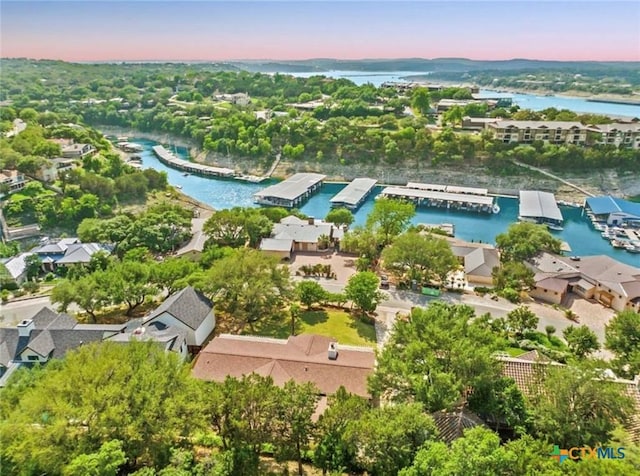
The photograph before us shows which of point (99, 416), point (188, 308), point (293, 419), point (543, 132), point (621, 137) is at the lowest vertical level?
point (188, 308)

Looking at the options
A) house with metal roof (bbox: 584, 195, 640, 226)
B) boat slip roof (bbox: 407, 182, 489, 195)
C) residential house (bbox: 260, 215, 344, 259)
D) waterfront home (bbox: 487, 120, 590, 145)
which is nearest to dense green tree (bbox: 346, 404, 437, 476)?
residential house (bbox: 260, 215, 344, 259)

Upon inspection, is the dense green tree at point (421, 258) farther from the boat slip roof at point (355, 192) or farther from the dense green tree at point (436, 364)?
the boat slip roof at point (355, 192)

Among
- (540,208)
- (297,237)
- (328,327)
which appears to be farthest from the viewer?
(540,208)

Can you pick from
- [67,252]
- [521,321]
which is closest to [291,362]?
[521,321]

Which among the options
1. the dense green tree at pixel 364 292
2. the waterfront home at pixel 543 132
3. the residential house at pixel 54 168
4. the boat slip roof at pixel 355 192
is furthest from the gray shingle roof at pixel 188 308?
the waterfront home at pixel 543 132

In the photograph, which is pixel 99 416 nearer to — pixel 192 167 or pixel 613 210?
pixel 613 210

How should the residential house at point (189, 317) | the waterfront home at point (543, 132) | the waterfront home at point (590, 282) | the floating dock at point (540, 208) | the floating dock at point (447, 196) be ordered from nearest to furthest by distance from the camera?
the residential house at point (189, 317) → the waterfront home at point (590, 282) → the floating dock at point (540, 208) → the floating dock at point (447, 196) → the waterfront home at point (543, 132)

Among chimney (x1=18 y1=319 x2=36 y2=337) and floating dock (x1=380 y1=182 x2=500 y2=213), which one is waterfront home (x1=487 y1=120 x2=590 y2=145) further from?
chimney (x1=18 y1=319 x2=36 y2=337)
